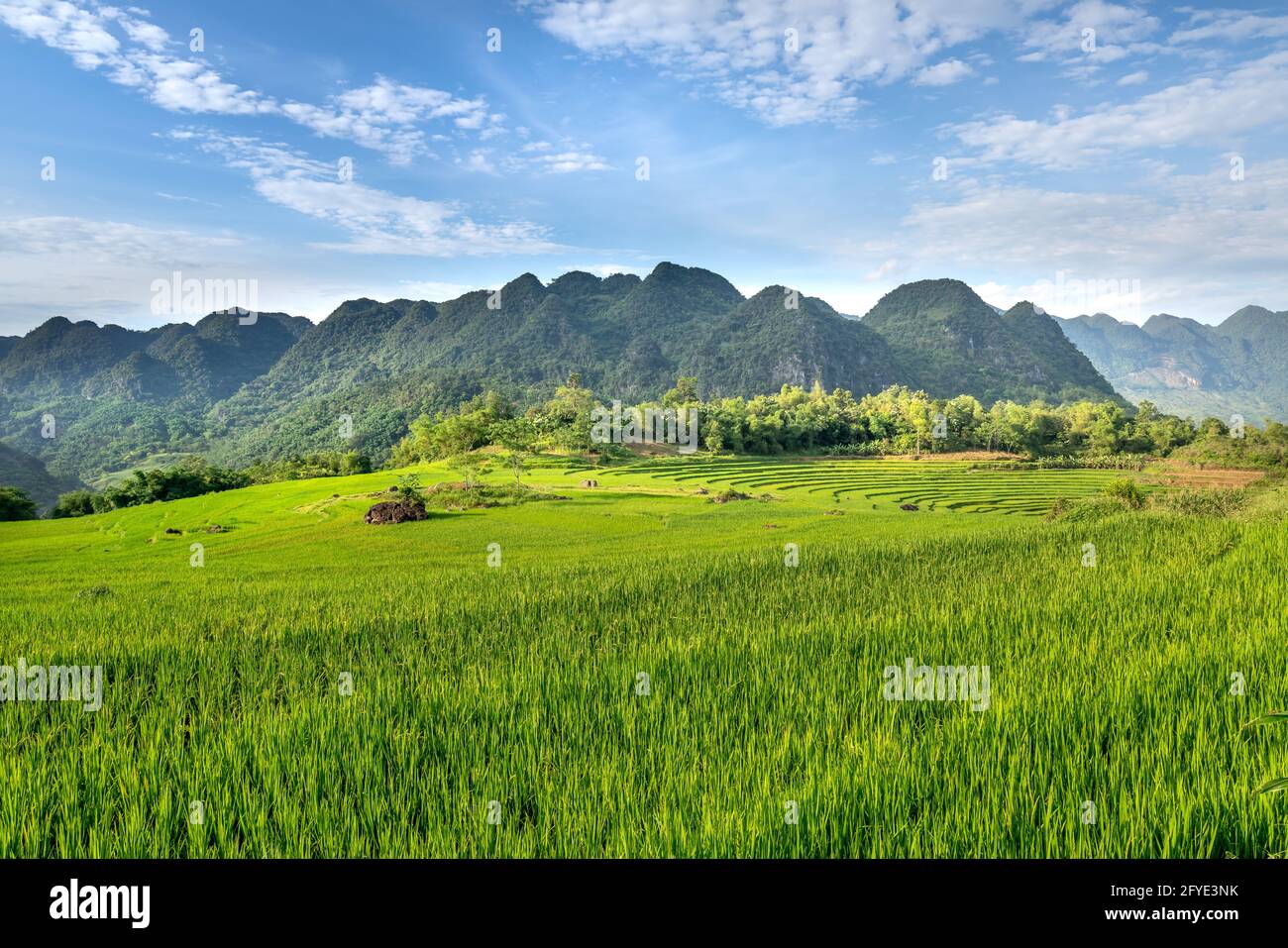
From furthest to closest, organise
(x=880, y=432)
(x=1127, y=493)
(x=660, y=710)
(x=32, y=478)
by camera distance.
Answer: (x=32, y=478), (x=880, y=432), (x=1127, y=493), (x=660, y=710)

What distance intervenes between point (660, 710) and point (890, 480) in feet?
94.4

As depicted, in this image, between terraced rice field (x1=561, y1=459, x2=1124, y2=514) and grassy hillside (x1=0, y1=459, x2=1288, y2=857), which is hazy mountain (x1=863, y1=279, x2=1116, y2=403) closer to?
terraced rice field (x1=561, y1=459, x2=1124, y2=514)

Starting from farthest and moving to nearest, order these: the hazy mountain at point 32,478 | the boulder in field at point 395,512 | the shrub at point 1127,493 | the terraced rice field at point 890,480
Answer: the hazy mountain at point 32,478 < the terraced rice field at point 890,480 < the shrub at point 1127,493 < the boulder in field at point 395,512

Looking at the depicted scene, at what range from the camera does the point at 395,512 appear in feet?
60.9

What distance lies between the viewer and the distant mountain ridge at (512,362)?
11262cm

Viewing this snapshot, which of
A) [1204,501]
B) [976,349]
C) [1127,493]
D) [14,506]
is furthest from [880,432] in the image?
[976,349]

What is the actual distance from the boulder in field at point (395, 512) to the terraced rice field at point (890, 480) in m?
8.25

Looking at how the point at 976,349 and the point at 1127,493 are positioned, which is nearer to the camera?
the point at 1127,493

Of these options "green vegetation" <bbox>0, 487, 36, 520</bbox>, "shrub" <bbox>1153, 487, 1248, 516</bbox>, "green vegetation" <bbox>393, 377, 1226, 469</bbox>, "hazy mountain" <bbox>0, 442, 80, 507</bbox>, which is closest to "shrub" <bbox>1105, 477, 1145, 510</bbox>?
"shrub" <bbox>1153, 487, 1248, 516</bbox>

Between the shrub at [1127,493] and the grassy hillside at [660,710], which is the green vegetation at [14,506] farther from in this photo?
the shrub at [1127,493]

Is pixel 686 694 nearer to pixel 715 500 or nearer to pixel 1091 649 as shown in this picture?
pixel 1091 649

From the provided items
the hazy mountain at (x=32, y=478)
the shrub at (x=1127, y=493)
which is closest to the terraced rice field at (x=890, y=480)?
the shrub at (x=1127, y=493)

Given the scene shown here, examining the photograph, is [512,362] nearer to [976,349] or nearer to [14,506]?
[976,349]

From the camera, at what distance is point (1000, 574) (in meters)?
11.1
